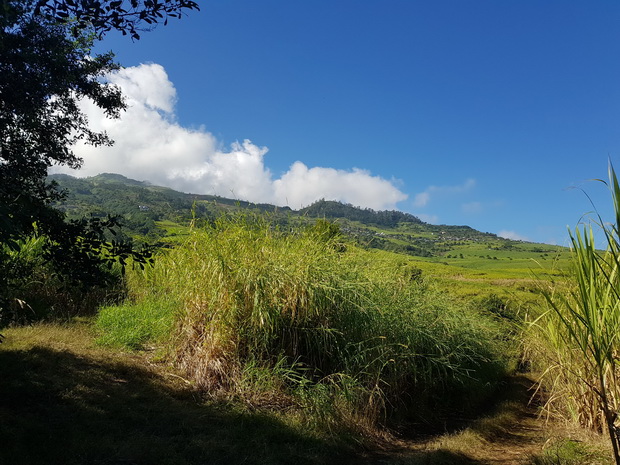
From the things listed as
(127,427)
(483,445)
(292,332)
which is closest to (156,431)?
(127,427)

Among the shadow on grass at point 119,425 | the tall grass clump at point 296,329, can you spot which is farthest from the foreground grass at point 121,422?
the tall grass clump at point 296,329

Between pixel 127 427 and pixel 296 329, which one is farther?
pixel 296 329

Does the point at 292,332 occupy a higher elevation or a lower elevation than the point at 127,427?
higher

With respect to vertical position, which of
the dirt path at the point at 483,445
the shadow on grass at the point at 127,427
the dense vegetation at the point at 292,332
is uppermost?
the dense vegetation at the point at 292,332

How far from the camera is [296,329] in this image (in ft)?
19.1

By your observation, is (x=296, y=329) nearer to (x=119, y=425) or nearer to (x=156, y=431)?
(x=156, y=431)

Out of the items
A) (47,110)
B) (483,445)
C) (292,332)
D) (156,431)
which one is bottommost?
(483,445)

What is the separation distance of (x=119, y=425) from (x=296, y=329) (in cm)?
251

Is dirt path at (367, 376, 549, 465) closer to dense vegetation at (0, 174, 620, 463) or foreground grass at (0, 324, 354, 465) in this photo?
dense vegetation at (0, 174, 620, 463)

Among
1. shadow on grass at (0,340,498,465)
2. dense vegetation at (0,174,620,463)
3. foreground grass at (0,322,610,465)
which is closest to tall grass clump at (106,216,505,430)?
dense vegetation at (0,174,620,463)

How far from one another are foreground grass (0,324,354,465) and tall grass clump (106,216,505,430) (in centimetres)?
45

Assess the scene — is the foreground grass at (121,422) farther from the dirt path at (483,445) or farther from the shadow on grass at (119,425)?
the dirt path at (483,445)

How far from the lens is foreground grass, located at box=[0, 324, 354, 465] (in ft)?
12.4

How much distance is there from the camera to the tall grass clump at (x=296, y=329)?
5.45 m
